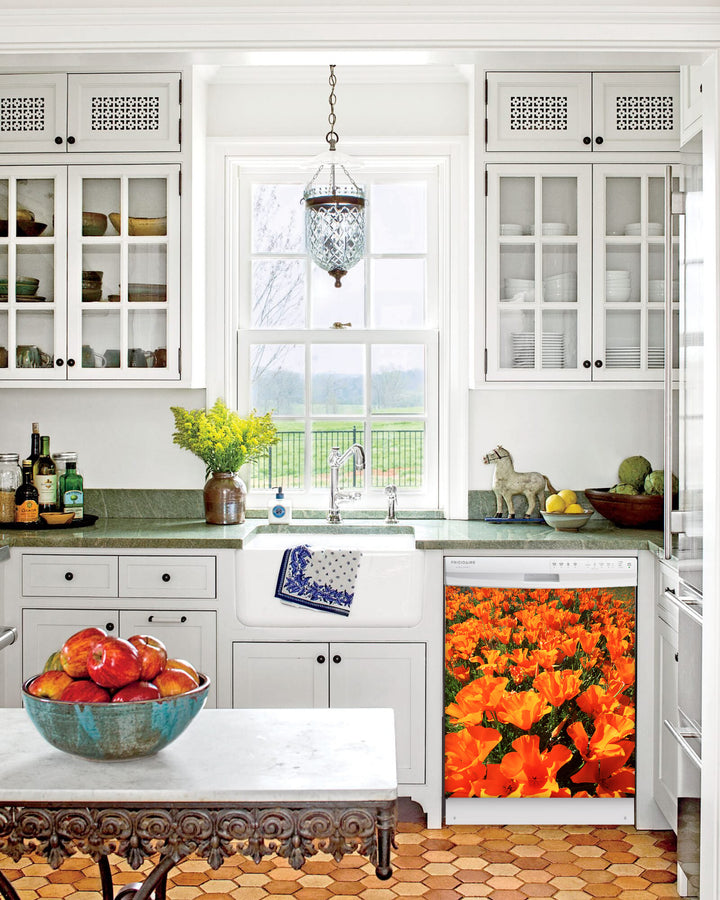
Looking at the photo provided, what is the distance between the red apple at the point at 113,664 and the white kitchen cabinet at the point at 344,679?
1715mm

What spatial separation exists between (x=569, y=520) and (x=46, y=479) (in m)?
2.03

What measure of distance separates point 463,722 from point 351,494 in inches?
44.1

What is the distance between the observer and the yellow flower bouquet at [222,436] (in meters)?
3.90

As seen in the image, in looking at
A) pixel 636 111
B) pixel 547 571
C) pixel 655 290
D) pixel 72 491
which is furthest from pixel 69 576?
pixel 636 111

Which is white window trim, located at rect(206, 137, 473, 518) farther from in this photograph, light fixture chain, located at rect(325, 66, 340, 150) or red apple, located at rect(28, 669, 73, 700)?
red apple, located at rect(28, 669, 73, 700)

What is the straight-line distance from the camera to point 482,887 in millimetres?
3023

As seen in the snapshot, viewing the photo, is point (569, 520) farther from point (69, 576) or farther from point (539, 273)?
point (69, 576)

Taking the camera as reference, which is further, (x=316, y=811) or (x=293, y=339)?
(x=293, y=339)

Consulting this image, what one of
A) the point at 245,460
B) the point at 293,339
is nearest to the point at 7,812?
the point at 245,460

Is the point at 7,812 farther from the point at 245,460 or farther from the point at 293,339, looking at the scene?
the point at 293,339

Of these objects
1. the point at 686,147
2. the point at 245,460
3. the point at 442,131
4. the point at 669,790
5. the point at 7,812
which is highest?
the point at 442,131

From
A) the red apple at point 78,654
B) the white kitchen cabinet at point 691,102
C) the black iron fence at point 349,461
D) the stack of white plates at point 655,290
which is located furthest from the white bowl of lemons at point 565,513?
the red apple at point 78,654

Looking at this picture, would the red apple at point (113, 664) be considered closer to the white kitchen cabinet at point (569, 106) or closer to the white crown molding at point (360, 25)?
the white crown molding at point (360, 25)

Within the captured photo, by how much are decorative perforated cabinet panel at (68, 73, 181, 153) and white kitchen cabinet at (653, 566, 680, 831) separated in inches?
99.5
